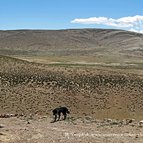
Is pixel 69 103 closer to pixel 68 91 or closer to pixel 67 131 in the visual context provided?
pixel 68 91

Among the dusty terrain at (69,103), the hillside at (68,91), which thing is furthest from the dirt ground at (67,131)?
the hillside at (68,91)

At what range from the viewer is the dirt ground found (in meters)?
18.3

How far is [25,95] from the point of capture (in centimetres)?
4194

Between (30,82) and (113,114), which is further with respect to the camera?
(30,82)

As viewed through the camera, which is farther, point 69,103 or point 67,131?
point 69,103

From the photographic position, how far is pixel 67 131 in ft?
67.4

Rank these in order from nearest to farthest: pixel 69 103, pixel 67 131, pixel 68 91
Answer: pixel 67 131 → pixel 69 103 → pixel 68 91

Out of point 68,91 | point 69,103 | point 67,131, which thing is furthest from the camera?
point 68,91

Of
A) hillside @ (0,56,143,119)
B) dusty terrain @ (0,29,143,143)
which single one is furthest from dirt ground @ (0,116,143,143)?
hillside @ (0,56,143,119)

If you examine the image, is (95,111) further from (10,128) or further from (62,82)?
(10,128)

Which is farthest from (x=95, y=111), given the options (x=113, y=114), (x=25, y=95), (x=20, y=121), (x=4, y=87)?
(x=20, y=121)

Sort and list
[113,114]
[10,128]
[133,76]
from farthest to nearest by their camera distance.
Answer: [133,76]
[113,114]
[10,128]

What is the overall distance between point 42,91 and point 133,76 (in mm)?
17316

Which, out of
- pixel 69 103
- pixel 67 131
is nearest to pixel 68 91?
pixel 69 103
